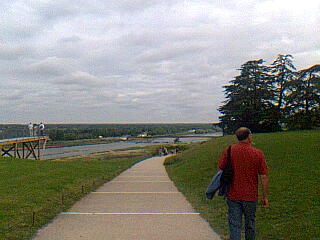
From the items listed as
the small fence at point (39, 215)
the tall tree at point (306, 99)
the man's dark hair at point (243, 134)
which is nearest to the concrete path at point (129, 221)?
the small fence at point (39, 215)

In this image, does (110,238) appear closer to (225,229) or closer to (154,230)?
(154,230)

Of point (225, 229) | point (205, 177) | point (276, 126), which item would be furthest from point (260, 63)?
point (225, 229)

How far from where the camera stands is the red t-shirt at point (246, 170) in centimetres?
457

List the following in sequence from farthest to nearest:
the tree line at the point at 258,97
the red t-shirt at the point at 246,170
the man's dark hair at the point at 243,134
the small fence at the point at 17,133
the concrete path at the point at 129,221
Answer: the tree line at the point at 258,97, the small fence at the point at 17,133, the concrete path at the point at 129,221, the man's dark hair at the point at 243,134, the red t-shirt at the point at 246,170

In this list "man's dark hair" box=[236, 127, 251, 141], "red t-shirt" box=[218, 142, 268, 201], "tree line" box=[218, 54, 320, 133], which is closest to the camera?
"red t-shirt" box=[218, 142, 268, 201]

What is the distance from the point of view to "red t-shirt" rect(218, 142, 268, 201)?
180 inches

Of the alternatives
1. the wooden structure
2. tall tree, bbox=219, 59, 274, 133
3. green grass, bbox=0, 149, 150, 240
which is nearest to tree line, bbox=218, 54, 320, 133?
tall tree, bbox=219, 59, 274, 133

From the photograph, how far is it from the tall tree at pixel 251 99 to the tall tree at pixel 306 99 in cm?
619

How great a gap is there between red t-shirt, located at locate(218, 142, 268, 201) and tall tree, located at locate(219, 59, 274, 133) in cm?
3650

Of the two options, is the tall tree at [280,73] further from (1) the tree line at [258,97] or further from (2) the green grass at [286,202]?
(2) the green grass at [286,202]

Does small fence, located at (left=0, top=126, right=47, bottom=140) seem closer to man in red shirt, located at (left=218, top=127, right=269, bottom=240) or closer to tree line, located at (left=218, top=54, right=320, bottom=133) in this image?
tree line, located at (left=218, top=54, right=320, bottom=133)

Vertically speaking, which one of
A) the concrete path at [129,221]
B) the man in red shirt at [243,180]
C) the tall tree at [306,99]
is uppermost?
the tall tree at [306,99]

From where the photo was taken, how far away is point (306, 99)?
32.8 metres

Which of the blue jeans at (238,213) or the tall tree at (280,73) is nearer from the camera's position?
the blue jeans at (238,213)
